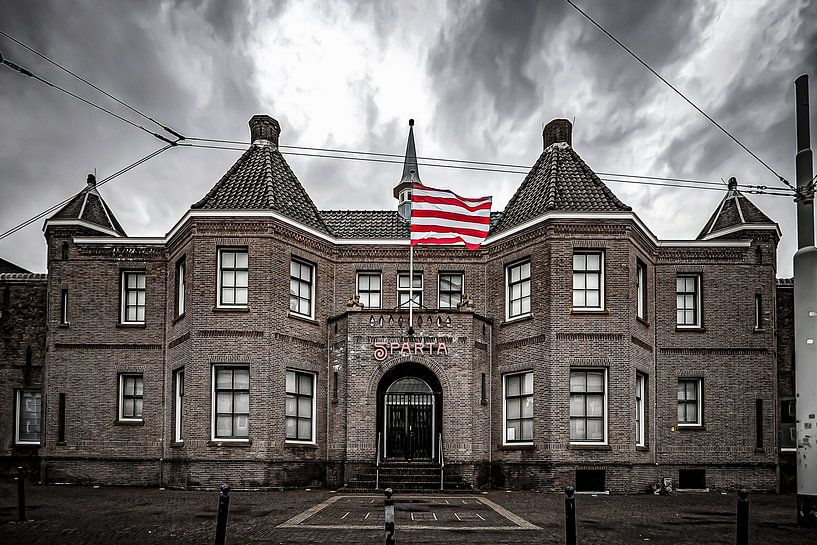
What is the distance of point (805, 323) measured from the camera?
53.6ft

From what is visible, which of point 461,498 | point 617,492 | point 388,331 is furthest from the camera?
point 388,331

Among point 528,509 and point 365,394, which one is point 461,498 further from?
point 365,394

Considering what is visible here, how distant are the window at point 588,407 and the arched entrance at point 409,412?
4049mm

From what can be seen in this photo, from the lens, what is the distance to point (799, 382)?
16219 millimetres

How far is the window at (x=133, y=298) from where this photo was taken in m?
27.8

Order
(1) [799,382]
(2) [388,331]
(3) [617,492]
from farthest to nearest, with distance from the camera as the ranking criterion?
(2) [388,331]
(3) [617,492]
(1) [799,382]

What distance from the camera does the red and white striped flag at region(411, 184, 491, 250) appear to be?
25.1 metres

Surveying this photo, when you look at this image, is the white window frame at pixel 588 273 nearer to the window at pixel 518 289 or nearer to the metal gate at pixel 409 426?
the window at pixel 518 289

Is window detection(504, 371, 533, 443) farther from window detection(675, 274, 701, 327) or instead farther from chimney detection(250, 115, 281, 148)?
chimney detection(250, 115, 281, 148)

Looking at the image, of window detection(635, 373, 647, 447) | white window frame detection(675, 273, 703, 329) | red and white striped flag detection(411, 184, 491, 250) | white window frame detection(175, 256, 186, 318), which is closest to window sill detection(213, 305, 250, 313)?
white window frame detection(175, 256, 186, 318)

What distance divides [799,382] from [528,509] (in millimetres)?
6378

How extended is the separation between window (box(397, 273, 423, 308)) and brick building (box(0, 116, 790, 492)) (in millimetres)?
100

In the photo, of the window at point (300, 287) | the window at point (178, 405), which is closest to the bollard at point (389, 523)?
the window at point (300, 287)

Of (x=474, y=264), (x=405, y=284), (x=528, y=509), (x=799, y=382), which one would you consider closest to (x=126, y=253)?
(x=405, y=284)
